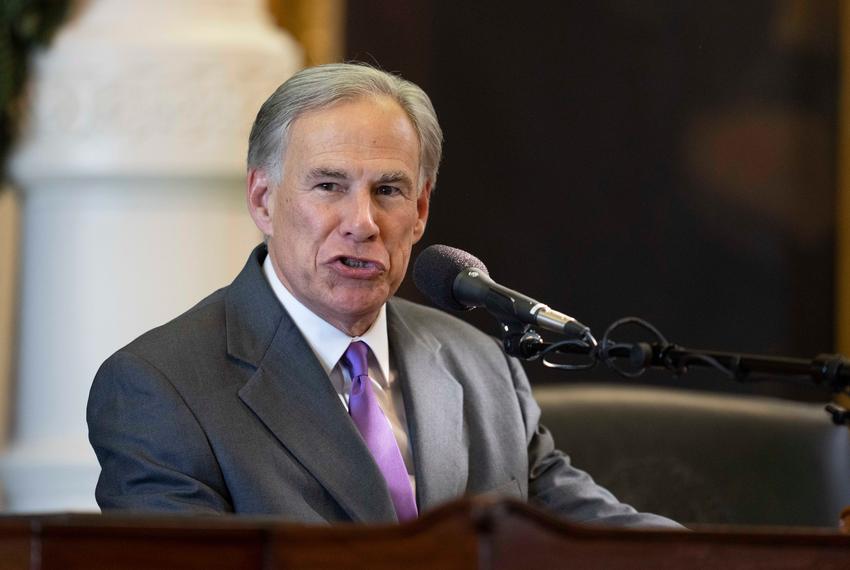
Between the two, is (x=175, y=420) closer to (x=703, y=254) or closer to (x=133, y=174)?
(x=133, y=174)

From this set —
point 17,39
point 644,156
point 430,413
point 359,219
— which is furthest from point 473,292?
point 644,156

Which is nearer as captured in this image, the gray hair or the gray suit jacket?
the gray suit jacket

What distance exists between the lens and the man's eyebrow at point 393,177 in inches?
85.7

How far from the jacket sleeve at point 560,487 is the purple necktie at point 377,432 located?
29cm

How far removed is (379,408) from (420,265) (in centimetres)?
31

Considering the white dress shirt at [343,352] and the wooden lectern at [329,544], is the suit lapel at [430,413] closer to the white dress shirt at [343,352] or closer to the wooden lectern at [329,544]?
the white dress shirt at [343,352]

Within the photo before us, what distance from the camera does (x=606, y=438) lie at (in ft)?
8.80

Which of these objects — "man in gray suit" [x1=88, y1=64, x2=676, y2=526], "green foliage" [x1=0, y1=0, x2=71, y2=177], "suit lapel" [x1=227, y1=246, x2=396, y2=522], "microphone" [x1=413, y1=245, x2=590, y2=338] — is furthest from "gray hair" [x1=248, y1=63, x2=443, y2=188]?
"green foliage" [x1=0, y1=0, x2=71, y2=177]

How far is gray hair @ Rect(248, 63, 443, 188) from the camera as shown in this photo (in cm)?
218

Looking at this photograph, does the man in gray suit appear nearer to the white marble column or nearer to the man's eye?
the man's eye

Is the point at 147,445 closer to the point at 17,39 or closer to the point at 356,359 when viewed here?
the point at 356,359

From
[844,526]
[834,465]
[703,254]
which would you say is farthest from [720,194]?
[844,526]

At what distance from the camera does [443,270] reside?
196 cm

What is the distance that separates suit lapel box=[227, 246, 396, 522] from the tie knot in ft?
0.30
